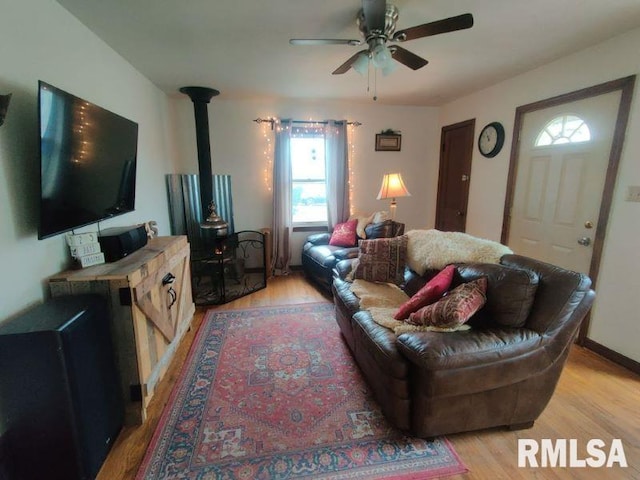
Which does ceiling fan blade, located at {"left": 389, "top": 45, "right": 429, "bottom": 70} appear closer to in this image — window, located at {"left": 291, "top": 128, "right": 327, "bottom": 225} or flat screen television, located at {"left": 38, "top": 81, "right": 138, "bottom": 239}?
flat screen television, located at {"left": 38, "top": 81, "right": 138, "bottom": 239}

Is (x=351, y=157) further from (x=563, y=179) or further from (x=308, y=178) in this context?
(x=563, y=179)

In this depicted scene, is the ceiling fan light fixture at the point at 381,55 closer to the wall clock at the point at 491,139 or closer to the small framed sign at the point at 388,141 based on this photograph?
the wall clock at the point at 491,139

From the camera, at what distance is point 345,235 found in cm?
390

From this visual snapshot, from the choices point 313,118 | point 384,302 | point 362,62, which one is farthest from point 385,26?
point 313,118

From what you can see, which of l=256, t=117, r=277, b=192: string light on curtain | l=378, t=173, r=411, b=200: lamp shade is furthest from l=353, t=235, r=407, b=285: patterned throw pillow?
l=256, t=117, r=277, b=192: string light on curtain

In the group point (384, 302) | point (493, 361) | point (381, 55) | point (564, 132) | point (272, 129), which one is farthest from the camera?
point (272, 129)

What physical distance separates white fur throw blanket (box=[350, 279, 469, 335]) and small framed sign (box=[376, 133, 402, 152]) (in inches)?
104

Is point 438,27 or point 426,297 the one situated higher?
point 438,27

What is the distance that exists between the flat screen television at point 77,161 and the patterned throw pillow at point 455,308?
2.01 meters

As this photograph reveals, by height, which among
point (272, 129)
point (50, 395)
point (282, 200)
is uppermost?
point (272, 129)

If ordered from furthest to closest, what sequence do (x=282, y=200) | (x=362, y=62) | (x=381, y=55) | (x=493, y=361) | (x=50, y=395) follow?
(x=282, y=200), (x=362, y=62), (x=381, y=55), (x=493, y=361), (x=50, y=395)

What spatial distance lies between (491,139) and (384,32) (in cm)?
235

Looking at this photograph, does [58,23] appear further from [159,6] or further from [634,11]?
[634,11]

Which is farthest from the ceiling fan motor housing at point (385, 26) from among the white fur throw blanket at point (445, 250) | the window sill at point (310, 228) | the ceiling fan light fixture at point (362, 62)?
the window sill at point (310, 228)
